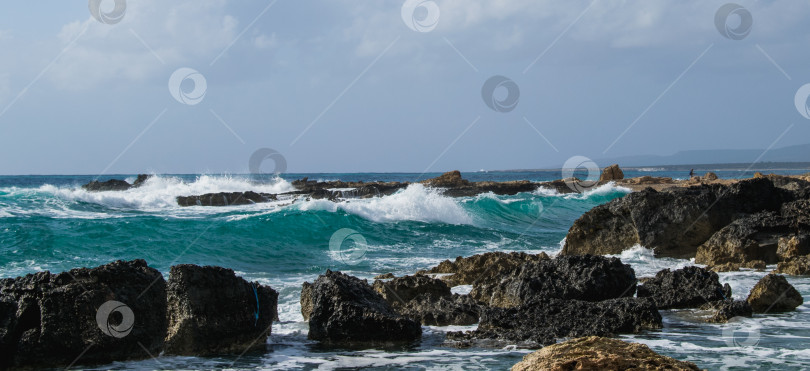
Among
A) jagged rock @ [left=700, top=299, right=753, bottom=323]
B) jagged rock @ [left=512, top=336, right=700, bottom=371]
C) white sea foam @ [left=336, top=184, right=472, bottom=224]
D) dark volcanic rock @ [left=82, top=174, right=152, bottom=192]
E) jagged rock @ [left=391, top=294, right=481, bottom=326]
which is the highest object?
dark volcanic rock @ [left=82, top=174, right=152, bottom=192]

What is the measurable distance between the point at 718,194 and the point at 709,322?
272 inches

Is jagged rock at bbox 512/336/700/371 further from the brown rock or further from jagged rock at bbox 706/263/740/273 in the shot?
the brown rock

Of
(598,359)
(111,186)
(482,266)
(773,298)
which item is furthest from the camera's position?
(111,186)

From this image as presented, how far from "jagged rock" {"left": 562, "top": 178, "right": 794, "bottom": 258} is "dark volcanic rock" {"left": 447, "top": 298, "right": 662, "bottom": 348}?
6.45 m

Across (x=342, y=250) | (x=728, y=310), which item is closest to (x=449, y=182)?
(x=342, y=250)

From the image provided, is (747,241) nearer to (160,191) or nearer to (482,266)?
(482,266)

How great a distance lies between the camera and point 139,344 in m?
6.65

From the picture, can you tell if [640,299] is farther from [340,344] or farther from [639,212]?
[639,212]

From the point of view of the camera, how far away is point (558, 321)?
7531 millimetres

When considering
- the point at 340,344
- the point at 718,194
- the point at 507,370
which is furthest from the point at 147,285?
the point at 718,194

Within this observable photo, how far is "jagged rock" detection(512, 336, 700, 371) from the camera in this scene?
3.86 m

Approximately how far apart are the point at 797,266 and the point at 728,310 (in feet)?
12.7

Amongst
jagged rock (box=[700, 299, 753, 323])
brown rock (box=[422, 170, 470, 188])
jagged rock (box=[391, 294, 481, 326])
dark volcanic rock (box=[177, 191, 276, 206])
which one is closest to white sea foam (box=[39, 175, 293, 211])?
dark volcanic rock (box=[177, 191, 276, 206])

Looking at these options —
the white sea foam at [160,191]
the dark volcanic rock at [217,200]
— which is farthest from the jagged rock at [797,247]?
the dark volcanic rock at [217,200]
